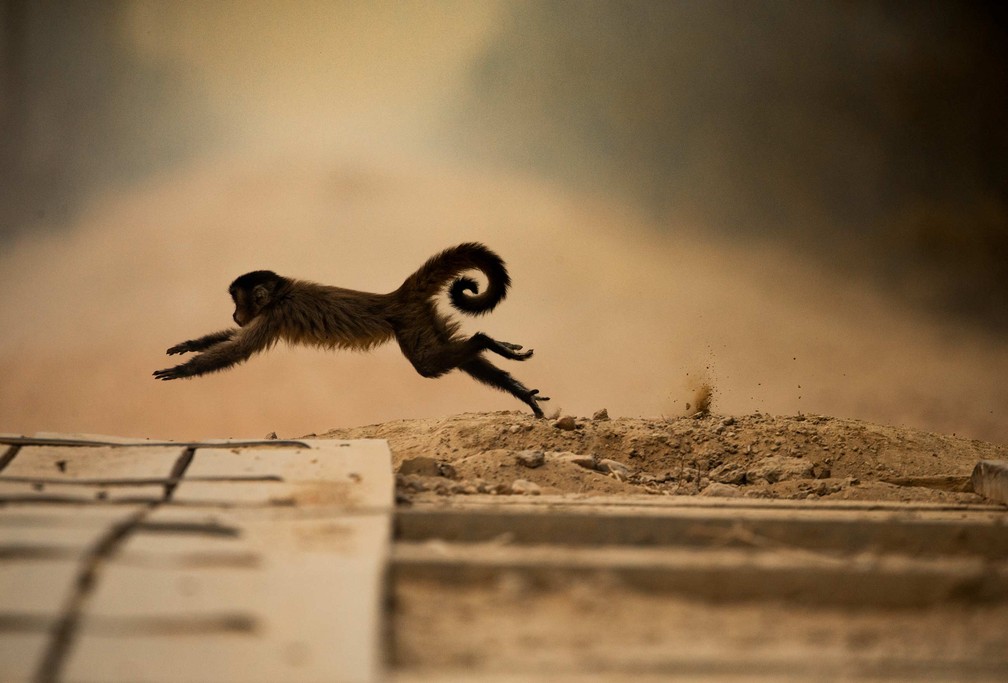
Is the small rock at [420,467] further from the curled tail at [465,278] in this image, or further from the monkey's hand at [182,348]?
the monkey's hand at [182,348]

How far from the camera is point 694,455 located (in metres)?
6.68

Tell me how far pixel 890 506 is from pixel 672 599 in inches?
77.0

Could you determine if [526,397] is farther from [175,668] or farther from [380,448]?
Result: [175,668]

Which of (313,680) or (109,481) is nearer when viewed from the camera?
(313,680)

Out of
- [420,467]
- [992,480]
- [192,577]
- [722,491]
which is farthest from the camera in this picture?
[722,491]

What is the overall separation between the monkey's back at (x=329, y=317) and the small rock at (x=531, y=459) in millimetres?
1998

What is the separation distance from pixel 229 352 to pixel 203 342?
0.34 metres

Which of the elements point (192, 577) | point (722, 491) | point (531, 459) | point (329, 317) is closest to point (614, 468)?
point (531, 459)

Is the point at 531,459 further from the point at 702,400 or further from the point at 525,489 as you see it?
the point at 702,400

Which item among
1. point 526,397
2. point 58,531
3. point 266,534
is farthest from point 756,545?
point 526,397

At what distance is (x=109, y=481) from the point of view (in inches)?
147

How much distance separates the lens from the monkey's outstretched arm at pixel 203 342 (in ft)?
22.8

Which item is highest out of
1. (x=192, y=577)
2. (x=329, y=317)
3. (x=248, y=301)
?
(x=248, y=301)

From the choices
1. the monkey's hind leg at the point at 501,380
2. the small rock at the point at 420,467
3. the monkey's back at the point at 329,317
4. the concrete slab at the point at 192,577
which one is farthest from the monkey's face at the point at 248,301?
the concrete slab at the point at 192,577
